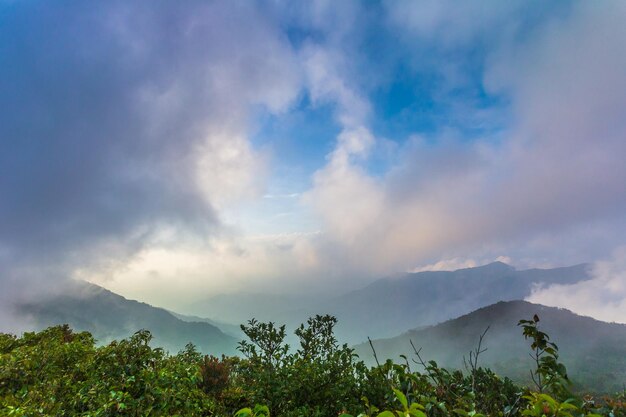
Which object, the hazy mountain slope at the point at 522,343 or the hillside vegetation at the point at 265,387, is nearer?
the hillside vegetation at the point at 265,387

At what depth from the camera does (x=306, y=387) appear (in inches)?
349

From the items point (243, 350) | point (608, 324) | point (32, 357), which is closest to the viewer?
point (32, 357)

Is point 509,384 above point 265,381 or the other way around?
the other way around

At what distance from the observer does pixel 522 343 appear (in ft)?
496

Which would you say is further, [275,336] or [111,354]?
[275,336]

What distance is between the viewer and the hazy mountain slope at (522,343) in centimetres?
10406

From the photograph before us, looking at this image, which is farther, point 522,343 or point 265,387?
point 522,343

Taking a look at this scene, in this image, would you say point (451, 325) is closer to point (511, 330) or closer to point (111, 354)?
point (511, 330)

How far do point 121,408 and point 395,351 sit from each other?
193 metres

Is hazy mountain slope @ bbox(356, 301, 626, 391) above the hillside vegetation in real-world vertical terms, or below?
below

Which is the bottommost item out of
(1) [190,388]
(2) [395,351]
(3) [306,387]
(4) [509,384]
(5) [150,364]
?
(2) [395,351]

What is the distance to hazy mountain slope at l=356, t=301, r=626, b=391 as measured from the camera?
10406 centimetres

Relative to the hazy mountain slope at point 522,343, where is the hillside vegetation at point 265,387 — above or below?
above

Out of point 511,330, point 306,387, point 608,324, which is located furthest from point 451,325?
point 306,387
